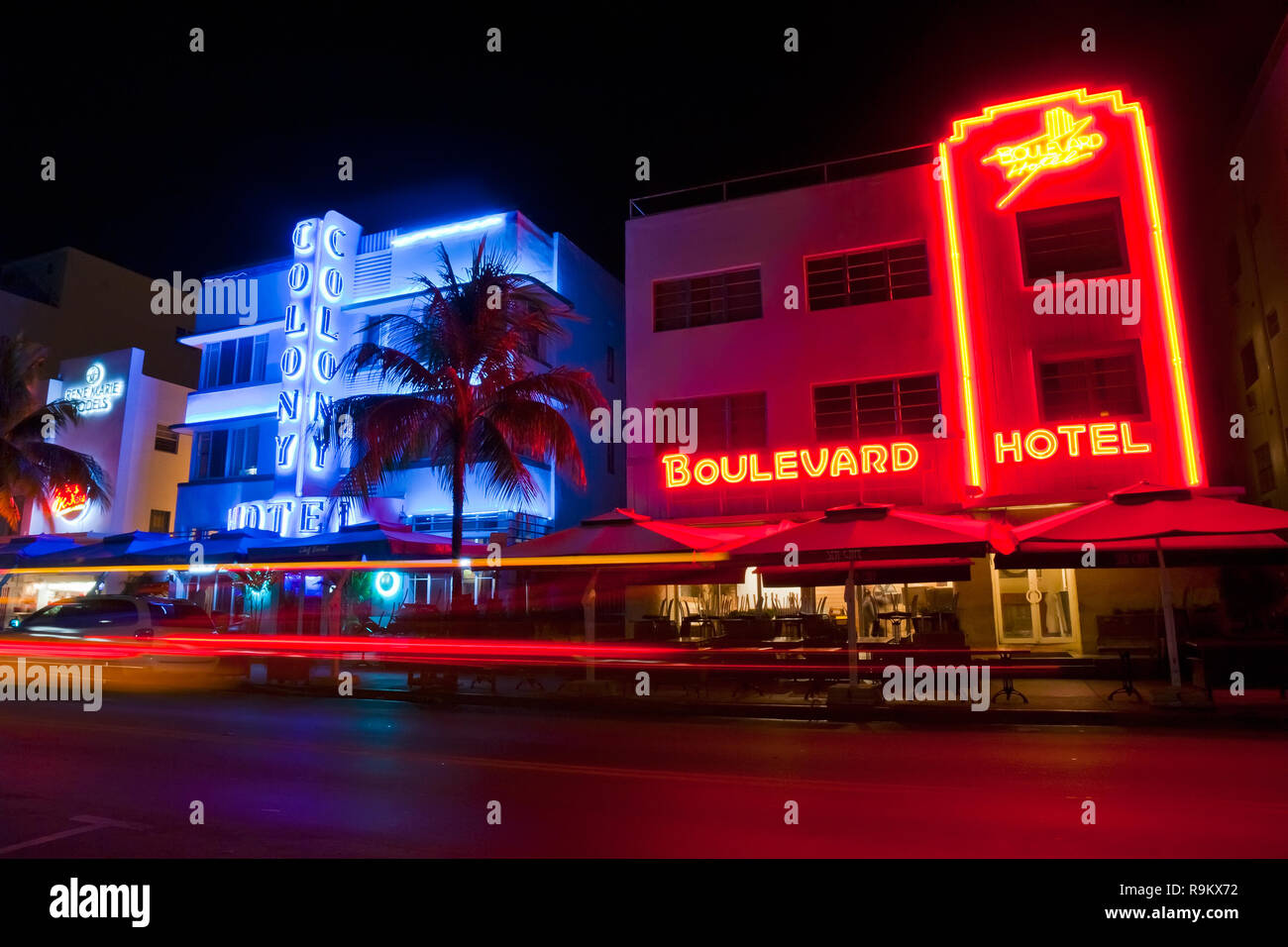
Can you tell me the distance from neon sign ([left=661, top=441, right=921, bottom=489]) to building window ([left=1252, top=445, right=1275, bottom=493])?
412 inches

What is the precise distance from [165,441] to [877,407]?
28.2 m

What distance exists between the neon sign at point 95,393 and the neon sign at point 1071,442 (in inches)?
1237

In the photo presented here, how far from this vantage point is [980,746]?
930cm

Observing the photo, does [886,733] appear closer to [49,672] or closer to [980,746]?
[980,746]

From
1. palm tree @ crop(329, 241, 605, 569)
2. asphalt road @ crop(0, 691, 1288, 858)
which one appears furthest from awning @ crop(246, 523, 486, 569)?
asphalt road @ crop(0, 691, 1288, 858)

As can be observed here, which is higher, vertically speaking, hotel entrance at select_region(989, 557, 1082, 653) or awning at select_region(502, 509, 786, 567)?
awning at select_region(502, 509, 786, 567)

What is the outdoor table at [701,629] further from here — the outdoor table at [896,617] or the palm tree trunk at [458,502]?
the palm tree trunk at [458,502]

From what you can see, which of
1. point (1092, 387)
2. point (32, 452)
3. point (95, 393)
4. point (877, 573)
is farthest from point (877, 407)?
point (95, 393)

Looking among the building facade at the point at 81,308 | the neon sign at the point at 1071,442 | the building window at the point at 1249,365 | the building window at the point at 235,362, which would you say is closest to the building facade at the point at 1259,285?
the building window at the point at 1249,365

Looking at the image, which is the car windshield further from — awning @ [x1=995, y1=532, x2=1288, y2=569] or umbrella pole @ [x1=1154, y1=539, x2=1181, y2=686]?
umbrella pole @ [x1=1154, y1=539, x2=1181, y2=686]

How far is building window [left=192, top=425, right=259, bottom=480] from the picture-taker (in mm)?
26562

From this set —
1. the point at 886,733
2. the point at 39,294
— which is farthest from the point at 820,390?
the point at 39,294

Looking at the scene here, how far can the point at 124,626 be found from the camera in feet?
59.9
